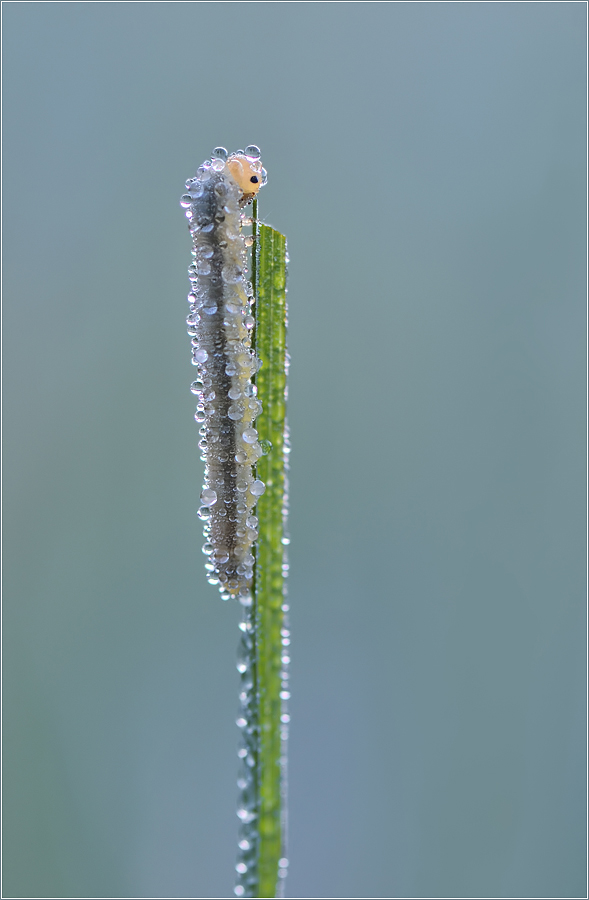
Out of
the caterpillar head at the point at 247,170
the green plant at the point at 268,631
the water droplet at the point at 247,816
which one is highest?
the caterpillar head at the point at 247,170

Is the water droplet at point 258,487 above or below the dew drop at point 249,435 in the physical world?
below

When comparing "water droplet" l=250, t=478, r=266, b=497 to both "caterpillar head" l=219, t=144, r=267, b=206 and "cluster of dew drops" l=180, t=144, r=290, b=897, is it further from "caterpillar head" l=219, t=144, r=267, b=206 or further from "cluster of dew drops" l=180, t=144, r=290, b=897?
"caterpillar head" l=219, t=144, r=267, b=206

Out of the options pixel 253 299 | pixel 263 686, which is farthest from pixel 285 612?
pixel 253 299

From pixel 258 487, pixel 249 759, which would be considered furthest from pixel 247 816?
pixel 258 487

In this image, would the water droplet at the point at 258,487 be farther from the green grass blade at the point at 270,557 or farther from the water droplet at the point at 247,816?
the water droplet at the point at 247,816

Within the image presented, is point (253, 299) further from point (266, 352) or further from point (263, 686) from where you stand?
point (263, 686)

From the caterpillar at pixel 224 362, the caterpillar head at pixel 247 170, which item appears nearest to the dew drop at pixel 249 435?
the caterpillar at pixel 224 362
